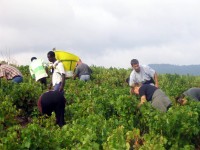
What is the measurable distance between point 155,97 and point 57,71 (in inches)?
107

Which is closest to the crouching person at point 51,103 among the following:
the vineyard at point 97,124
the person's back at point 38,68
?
the vineyard at point 97,124

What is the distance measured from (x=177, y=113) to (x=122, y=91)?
2.77 metres

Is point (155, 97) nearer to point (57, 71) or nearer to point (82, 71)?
point (57, 71)

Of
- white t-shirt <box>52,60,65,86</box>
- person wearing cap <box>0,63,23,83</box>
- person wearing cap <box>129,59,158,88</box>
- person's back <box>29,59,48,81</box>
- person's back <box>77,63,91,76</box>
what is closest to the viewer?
white t-shirt <box>52,60,65,86</box>

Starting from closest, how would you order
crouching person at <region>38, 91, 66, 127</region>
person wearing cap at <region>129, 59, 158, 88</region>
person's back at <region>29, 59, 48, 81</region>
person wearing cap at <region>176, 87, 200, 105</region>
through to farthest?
crouching person at <region>38, 91, 66, 127</region>
person wearing cap at <region>176, 87, 200, 105</region>
person wearing cap at <region>129, 59, 158, 88</region>
person's back at <region>29, 59, 48, 81</region>

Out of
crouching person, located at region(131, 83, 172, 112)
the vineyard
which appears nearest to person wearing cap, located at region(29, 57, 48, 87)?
the vineyard

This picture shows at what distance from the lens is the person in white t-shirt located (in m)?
10.8

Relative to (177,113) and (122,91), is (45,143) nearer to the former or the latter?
(177,113)

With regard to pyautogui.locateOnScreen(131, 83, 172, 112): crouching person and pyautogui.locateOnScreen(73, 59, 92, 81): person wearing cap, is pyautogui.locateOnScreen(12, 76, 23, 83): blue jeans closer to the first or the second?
pyautogui.locateOnScreen(73, 59, 92, 81): person wearing cap

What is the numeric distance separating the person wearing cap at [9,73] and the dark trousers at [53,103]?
123 inches

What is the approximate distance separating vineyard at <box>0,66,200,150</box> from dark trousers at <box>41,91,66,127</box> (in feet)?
0.83

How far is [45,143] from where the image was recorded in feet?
18.8

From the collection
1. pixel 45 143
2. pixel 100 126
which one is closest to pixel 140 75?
pixel 100 126

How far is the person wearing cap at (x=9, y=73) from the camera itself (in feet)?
39.7
